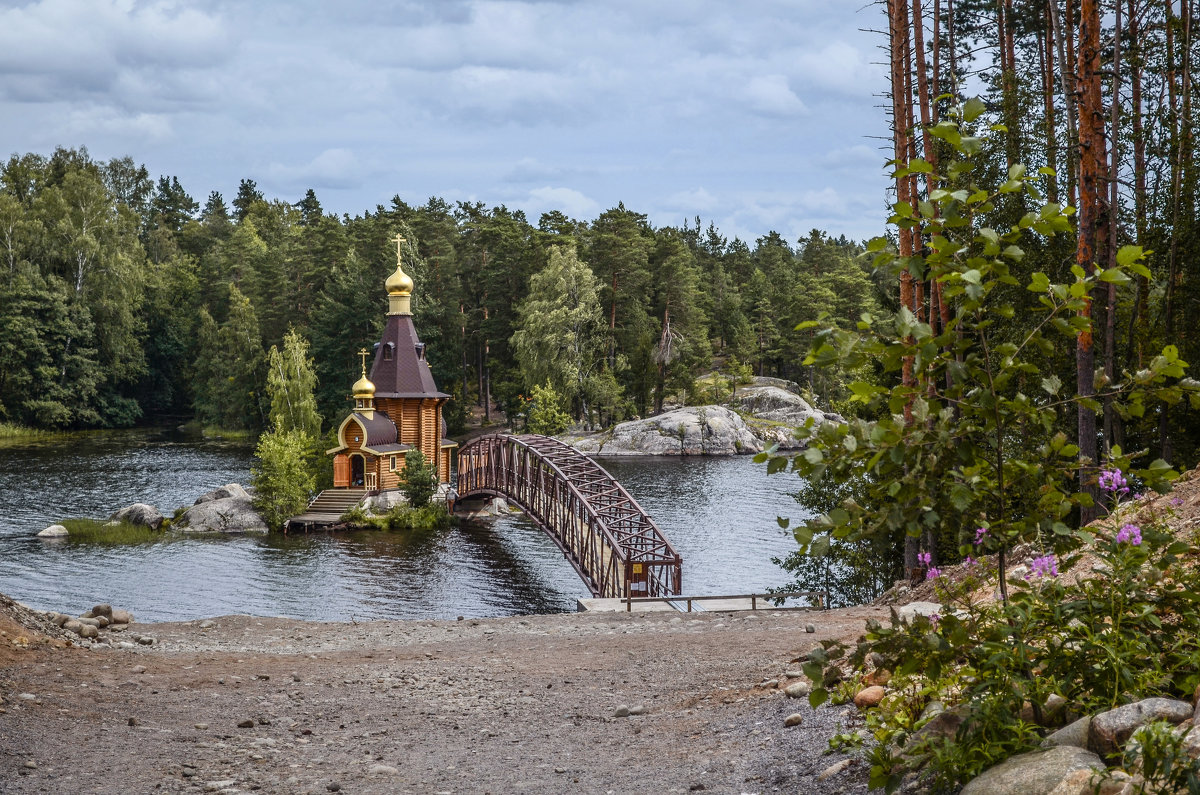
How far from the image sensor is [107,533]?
31.7 meters

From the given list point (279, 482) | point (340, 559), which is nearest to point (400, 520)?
point (279, 482)

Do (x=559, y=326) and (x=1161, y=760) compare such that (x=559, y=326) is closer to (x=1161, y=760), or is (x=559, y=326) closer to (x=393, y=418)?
(x=393, y=418)

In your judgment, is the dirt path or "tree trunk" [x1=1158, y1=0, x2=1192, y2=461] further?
"tree trunk" [x1=1158, y1=0, x2=1192, y2=461]

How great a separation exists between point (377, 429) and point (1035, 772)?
3577 centimetres

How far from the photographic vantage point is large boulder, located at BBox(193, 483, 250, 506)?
35781 millimetres

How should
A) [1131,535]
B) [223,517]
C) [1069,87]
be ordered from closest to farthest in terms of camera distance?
[1131,535] → [1069,87] → [223,517]

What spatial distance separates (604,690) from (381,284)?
54.6 meters

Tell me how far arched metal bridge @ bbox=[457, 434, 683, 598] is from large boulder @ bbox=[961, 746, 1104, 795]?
13019mm

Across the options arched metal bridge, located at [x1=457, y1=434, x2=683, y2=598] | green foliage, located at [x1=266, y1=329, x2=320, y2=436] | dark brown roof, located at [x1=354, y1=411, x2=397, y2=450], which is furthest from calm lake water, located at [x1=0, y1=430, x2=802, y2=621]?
dark brown roof, located at [x1=354, y1=411, x2=397, y2=450]

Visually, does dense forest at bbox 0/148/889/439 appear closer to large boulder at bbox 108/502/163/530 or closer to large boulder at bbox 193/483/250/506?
large boulder at bbox 193/483/250/506

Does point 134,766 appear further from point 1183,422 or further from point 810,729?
point 1183,422

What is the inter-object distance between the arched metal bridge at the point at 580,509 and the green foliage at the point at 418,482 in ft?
4.18

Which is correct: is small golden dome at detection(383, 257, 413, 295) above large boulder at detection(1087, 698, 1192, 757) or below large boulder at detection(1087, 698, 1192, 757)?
above

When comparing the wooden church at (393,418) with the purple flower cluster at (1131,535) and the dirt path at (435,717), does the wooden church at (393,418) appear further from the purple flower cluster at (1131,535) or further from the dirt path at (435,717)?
the purple flower cluster at (1131,535)
